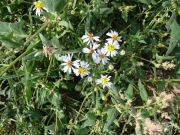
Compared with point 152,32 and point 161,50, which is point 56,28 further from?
point 161,50

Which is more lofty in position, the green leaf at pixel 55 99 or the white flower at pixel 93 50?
the white flower at pixel 93 50

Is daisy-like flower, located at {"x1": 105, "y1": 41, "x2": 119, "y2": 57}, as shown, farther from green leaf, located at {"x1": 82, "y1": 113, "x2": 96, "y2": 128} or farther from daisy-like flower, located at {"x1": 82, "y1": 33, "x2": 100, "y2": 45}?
green leaf, located at {"x1": 82, "y1": 113, "x2": 96, "y2": 128}

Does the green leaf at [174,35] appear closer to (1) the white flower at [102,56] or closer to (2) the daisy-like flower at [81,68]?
(1) the white flower at [102,56]

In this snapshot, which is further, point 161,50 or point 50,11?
point 161,50

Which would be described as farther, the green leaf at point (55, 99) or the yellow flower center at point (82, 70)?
the green leaf at point (55, 99)

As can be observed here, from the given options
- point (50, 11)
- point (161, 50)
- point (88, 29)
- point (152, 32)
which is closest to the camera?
point (50, 11)

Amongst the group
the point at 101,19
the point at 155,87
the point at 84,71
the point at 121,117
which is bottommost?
the point at 121,117

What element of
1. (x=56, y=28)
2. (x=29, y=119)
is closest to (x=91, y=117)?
(x=29, y=119)

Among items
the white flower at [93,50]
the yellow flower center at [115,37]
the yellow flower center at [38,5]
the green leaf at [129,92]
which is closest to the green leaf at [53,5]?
the yellow flower center at [38,5]
